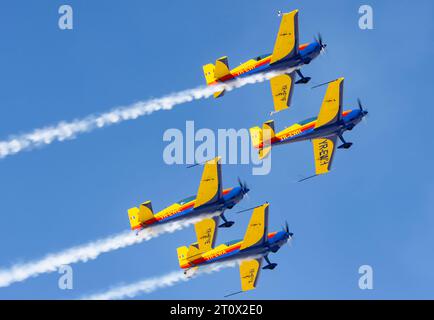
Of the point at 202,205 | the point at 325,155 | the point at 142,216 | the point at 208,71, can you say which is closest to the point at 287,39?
the point at 208,71

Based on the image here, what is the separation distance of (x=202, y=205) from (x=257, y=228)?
5.51 m

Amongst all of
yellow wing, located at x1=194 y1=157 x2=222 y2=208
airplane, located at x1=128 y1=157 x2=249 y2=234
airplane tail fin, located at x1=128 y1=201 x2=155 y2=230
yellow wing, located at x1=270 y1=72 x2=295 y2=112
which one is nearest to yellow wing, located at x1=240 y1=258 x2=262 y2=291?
airplane, located at x1=128 y1=157 x2=249 y2=234

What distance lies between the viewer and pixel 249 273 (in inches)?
4006

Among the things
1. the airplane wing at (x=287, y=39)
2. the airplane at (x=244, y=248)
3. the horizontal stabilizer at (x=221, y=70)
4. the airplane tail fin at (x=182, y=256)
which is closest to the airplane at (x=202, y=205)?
the airplane at (x=244, y=248)

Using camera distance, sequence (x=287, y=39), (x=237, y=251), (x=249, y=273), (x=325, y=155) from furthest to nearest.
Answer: (x=325, y=155)
(x=249, y=273)
(x=237, y=251)
(x=287, y=39)

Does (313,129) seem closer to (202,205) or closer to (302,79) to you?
(302,79)

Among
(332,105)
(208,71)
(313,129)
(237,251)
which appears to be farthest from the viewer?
(208,71)

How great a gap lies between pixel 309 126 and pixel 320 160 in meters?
3.64

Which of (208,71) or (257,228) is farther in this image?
(208,71)

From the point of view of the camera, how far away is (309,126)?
102 m

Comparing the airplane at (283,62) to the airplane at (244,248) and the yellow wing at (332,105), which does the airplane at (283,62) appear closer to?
the yellow wing at (332,105)

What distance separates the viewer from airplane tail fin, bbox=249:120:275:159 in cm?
10288

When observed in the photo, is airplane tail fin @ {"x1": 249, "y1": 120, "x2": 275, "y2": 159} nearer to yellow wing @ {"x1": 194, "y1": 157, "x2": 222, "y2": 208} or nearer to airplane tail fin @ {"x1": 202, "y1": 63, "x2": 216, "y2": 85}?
yellow wing @ {"x1": 194, "y1": 157, "x2": 222, "y2": 208}
